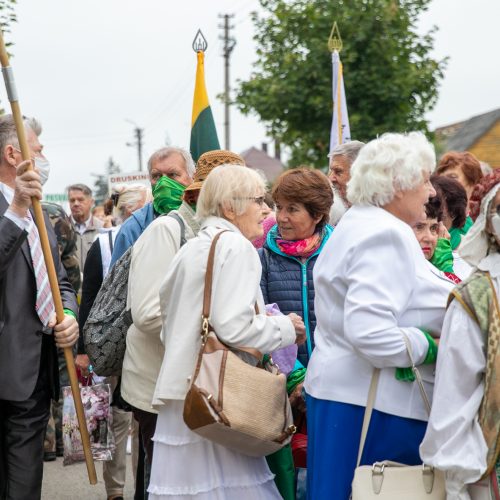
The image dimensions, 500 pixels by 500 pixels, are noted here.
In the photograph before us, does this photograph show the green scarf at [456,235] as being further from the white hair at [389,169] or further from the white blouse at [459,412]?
the white blouse at [459,412]

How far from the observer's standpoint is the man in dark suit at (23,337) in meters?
4.67

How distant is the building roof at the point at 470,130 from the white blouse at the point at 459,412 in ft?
167

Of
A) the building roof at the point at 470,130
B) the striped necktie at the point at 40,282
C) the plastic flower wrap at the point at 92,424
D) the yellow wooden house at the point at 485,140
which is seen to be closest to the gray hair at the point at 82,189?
the plastic flower wrap at the point at 92,424

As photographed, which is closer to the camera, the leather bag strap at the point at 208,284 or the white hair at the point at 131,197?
the leather bag strap at the point at 208,284

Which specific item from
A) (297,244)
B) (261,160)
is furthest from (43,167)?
(261,160)

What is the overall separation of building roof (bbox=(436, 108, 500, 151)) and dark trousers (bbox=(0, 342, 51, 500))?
49795mm

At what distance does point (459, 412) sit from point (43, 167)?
9.02 ft

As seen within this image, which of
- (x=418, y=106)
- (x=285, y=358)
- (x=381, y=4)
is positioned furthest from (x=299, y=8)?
(x=285, y=358)

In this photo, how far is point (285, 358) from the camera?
15.2 feet

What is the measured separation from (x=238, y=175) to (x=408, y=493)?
5.00 ft

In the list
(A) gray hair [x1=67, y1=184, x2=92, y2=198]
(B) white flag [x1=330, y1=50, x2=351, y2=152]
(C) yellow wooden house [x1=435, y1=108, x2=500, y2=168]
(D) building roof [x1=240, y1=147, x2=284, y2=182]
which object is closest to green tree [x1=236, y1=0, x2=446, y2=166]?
(A) gray hair [x1=67, y1=184, x2=92, y2=198]

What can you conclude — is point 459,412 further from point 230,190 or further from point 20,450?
point 20,450

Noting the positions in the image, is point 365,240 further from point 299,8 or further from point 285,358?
point 299,8

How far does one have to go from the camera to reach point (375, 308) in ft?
11.5
